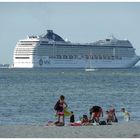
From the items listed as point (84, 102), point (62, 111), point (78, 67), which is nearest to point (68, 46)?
point (78, 67)

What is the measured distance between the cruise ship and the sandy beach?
88.3 m

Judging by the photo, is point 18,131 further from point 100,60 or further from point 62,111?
point 100,60

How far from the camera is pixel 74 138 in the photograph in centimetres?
1554

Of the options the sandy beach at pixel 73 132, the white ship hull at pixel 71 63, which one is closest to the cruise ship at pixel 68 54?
the white ship hull at pixel 71 63

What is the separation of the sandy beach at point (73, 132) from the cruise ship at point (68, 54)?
8830 centimetres

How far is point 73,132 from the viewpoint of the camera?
1691cm

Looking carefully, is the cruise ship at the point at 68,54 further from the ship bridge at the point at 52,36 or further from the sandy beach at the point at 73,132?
the sandy beach at the point at 73,132

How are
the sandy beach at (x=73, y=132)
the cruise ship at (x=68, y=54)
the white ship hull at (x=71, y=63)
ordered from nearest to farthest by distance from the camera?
the sandy beach at (x=73, y=132) → the white ship hull at (x=71, y=63) → the cruise ship at (x=68, y=54)

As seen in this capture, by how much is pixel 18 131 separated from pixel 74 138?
1973 millimetres

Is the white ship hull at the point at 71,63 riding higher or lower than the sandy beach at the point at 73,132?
higher

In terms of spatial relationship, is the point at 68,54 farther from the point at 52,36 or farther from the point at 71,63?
the point at 52,36

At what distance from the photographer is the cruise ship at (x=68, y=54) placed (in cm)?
10831

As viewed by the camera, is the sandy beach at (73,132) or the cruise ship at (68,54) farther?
the cruise ship at (68,54)

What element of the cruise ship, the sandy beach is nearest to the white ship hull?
the cruise ship
